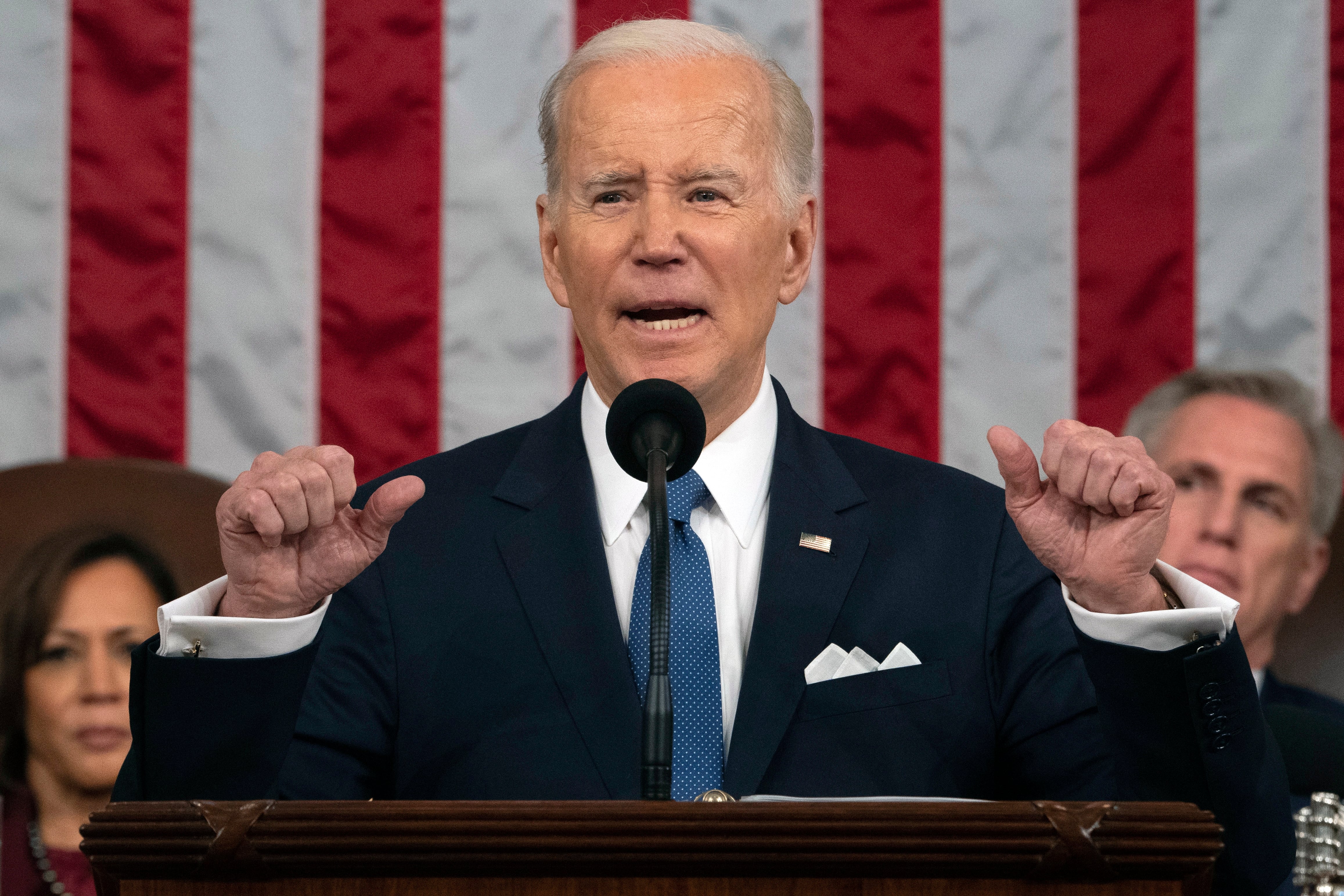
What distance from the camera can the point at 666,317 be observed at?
1997mm

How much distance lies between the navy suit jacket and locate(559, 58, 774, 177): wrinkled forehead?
0.41 m

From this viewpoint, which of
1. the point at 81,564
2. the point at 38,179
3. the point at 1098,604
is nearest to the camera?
the point at 1098,604

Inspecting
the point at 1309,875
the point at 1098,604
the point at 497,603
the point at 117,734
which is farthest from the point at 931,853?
the point at 117,734

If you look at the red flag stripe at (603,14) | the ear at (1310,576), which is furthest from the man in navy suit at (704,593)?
the ear at (1310,576)

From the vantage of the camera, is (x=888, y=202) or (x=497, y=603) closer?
(x=497, y=603)

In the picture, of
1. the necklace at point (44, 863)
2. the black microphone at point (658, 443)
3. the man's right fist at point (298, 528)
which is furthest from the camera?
the necklace at point (44, 863)

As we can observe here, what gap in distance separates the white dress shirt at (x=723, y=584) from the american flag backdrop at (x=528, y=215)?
1.01 m

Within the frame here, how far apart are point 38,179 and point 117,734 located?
3.79 feet

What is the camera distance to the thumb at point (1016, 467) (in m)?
1.52

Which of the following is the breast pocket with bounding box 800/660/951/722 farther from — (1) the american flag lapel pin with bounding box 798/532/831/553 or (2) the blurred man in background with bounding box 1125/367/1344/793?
(2) the blurred man in background with bounding box 1125/367/1344/793

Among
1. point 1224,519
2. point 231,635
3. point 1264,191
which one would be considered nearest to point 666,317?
point 231,635

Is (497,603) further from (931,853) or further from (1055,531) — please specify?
(931,853)

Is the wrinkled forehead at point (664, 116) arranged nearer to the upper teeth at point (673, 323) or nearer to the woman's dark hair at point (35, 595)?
the upper teeth at point (673, 323)

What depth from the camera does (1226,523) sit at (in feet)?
10.2
